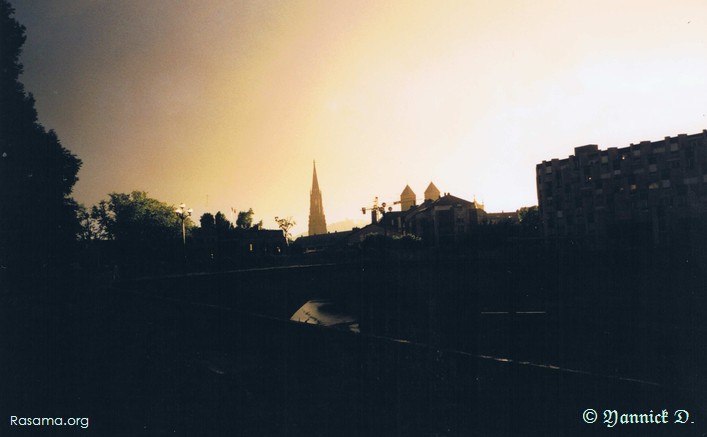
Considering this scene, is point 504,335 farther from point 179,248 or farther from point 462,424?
point 179,248

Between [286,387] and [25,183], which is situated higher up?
[25,183]

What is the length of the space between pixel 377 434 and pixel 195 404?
4006 mm

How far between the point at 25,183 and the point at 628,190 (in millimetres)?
69967

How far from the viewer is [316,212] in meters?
176

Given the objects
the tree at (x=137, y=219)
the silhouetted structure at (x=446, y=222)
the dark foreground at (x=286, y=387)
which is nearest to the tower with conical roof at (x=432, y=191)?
the silhouetted structure at (x=446, y=222)

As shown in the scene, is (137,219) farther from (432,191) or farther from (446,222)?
(432,191)

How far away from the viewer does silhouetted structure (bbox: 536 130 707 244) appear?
48812mm

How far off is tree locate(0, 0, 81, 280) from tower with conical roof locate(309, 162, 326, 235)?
148 meters

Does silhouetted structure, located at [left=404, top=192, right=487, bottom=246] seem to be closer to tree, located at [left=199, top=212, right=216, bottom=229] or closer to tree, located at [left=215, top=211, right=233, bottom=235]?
tree, located at [left=215, top=211, right=233, bottom=235]

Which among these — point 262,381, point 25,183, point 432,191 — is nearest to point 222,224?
point 25,183

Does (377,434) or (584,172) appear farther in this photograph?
(584,172)

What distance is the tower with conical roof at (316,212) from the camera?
173 m

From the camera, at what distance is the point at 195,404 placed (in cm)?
769

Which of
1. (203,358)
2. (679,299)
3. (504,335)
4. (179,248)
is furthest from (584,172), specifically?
(203,358)
